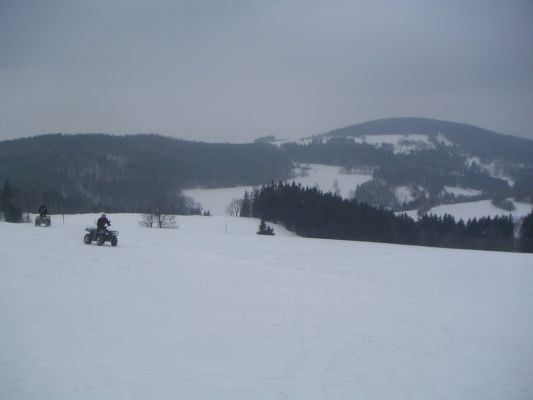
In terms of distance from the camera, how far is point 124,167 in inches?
6250

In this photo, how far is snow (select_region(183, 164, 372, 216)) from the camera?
13390cm

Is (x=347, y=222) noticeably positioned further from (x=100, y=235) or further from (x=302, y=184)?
(x=302, y=184)

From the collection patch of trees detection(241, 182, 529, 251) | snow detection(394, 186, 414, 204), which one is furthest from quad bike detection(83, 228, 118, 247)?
snow detection(394, 186, 414, 204)

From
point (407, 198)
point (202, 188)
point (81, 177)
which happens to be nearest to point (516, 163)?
point (407, 198)

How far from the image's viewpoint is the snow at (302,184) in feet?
439

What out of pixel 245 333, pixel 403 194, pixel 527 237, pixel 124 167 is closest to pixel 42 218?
pixel 245 333

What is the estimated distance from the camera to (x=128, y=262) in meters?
19.6

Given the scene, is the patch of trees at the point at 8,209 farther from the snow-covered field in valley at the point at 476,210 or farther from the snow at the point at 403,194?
the snow at the point at 403,194

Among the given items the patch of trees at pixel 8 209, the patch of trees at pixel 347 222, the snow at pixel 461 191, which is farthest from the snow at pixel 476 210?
the patch of trees at pixel 8 209

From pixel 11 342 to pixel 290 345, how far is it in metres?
5.99

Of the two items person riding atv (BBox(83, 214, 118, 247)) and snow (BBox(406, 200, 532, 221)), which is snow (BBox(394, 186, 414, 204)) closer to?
snow (BBox(406, 200, 532, 221))

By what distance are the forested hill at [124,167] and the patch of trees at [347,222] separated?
48.1m

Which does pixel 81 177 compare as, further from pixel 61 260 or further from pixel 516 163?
pixel 516 163

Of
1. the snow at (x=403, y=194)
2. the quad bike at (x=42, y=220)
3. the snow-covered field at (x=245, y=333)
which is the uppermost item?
the snow at (x=403, y=194)
